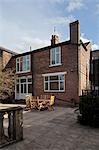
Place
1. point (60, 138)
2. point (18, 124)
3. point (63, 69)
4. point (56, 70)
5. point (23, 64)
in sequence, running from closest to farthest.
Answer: point (18, 124) < point (60, 138) < point (63, 69) < point (56, 70) < point (23, 64)

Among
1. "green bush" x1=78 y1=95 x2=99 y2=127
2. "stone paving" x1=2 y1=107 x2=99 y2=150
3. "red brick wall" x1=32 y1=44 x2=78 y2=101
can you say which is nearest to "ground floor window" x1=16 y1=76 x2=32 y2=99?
"red brick wall" x1=32 y1=44 x2=78 y2=101

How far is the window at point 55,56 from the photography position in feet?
70.5

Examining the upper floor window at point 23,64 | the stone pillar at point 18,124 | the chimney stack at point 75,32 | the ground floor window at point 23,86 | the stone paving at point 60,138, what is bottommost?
the stone paving at point 60,138

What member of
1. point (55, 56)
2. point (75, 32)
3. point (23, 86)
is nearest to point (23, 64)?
point (23, 86)

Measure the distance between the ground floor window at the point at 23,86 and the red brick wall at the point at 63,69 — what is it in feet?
3.61

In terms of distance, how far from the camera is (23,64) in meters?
25.6

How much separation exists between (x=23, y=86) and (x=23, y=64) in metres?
2.81

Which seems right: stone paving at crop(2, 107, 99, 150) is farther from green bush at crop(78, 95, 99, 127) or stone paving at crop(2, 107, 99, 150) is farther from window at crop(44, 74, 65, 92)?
window at crop(44, 74, 65, 92)

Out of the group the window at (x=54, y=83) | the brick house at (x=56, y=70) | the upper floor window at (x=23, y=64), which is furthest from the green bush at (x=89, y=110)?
the upper floor window at (x=23, y=64)

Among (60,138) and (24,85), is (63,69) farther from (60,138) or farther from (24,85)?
(60,138)

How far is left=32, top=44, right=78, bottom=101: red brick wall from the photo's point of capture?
1983 centimetres

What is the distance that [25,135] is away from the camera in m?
7.94

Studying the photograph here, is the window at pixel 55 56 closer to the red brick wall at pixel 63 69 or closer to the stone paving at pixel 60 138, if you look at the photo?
the red brick wall at pixel 63 69

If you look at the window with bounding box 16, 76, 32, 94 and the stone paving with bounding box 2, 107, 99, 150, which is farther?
the window with bounding box 16, 76, 32, 94
